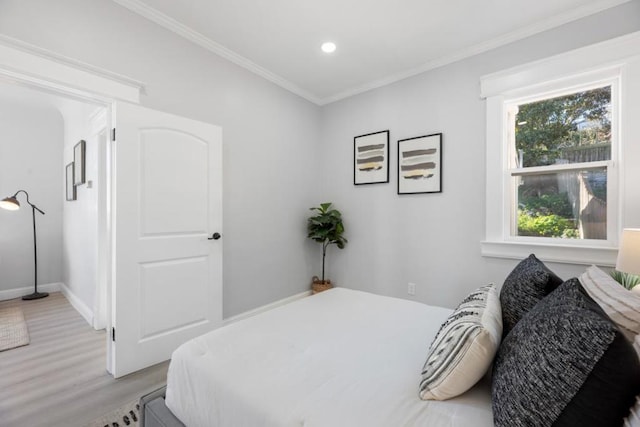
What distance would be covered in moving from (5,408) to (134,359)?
2.19 feet

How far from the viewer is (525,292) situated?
1202mm

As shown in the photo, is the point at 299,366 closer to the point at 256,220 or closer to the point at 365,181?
the point at 256,220

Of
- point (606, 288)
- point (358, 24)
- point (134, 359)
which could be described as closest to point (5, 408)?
point (134, 359)

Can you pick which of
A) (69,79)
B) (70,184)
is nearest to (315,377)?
(69,79)

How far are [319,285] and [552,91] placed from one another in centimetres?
311

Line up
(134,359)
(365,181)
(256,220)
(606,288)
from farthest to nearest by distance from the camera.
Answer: (365,181) → (256,220) → (134,359) → (606,288)

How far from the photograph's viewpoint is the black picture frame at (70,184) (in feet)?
12.5

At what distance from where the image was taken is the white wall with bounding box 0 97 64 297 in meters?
4.02

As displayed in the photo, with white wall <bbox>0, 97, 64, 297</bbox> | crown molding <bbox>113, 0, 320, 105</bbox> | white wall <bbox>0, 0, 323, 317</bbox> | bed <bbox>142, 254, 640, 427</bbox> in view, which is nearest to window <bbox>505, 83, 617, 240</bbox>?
bed <bbox>142, 254, 640, 427</bbox>

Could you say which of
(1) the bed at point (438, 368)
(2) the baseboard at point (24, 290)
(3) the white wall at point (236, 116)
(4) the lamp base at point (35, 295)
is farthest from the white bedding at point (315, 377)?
(2) the baseboard at point (24, 290)

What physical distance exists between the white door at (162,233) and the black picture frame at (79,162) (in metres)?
1.85

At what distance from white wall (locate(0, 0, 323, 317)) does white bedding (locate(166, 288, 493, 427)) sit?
158 cm

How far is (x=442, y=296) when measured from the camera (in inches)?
116

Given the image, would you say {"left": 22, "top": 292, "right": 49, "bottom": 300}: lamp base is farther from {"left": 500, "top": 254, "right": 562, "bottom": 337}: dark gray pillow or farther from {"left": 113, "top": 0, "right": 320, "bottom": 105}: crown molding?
{"left": 500, "top": 254, "right": 562, "bottom": 337}: dark gray pillow
